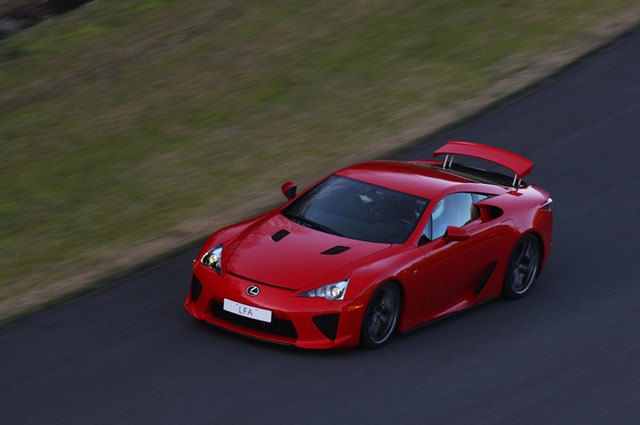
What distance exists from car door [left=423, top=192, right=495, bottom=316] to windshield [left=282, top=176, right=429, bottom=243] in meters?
0.21

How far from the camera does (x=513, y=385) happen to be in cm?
869

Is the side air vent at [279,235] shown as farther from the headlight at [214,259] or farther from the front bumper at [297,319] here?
the front bumper at [297,319]

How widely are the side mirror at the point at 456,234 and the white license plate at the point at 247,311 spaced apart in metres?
1.78

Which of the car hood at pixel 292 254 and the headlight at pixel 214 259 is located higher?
the car hood at pixel 292 254

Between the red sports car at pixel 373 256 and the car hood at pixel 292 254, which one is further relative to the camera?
the car hood at pixel 292 254

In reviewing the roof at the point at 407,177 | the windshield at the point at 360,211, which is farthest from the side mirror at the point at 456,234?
the roof at the point at 407,177

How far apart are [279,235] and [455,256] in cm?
152

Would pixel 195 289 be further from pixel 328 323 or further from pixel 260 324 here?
pixel 328 323

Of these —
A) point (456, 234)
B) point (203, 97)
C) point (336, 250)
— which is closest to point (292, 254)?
point (336, 250)

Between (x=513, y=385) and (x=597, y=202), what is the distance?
15.9ft

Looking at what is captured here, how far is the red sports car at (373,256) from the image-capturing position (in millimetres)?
8953

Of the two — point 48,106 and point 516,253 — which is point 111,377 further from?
point 48,106

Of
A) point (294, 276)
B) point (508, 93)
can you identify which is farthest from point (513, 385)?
point (508, 93)

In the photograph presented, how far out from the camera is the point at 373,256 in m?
9.29
